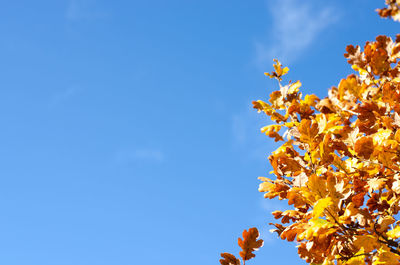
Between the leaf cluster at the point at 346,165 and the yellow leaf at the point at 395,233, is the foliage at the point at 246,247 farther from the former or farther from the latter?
the yellow leaf at the point at 395,233

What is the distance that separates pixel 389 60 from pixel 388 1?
463mm

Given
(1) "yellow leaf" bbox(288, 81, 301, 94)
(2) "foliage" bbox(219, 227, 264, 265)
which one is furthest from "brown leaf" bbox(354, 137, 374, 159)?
(1) "yellow leaf" bbox(288, 81, 301, 94)

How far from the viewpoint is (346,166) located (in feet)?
7.79

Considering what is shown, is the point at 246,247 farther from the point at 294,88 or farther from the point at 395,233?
the point at 294,88

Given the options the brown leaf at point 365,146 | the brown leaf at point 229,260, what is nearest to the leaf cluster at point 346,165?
the brown leaf at point 365,146

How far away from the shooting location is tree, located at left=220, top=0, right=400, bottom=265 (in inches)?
75.7

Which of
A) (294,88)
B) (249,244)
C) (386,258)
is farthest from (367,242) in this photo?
(294,88)

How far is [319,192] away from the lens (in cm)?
192

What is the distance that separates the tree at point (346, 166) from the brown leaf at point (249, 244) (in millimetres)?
14

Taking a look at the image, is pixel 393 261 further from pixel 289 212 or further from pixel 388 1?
pixel 388 1

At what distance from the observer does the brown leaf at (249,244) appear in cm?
229

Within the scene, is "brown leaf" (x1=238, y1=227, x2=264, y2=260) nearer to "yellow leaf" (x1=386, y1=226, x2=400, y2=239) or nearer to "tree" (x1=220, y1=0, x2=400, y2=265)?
"tree" (x1=220, y1=0, x2=400, y2=265)

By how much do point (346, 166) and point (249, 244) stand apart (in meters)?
0.82

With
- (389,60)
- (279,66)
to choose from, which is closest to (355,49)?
(389,60)
